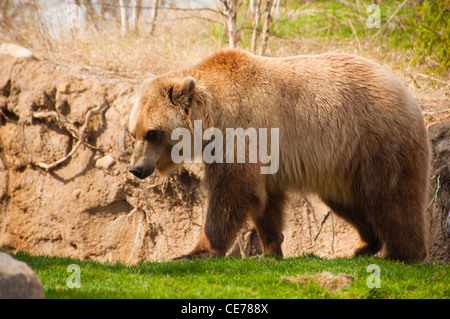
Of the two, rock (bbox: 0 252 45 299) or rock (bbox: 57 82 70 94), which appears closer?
rock (bbox: 0 252 45 299)

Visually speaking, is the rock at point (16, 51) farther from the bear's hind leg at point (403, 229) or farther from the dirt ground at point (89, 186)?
the bear's hind leg at point (403, 229)

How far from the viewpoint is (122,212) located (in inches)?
321

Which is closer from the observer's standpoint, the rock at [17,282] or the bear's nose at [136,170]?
the rock at [17,282]

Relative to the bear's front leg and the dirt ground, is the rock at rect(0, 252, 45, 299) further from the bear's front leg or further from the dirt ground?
the dirt ground

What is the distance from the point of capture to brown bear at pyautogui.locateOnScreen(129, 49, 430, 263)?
5.37 m

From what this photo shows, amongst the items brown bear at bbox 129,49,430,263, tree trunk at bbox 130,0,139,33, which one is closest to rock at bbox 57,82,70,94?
brown bear at bbox 129,49,430,263

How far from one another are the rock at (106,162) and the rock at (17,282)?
14.7 feet

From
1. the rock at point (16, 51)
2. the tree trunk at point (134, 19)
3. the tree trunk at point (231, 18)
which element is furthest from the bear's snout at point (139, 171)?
the tree trunk at point (134, 19)

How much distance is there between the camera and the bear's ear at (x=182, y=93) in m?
5.30

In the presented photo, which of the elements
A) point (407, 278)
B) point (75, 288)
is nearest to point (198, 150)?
point (75, 288)

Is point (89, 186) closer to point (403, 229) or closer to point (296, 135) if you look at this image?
point (296, 135)

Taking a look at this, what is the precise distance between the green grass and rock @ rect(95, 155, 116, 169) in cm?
245

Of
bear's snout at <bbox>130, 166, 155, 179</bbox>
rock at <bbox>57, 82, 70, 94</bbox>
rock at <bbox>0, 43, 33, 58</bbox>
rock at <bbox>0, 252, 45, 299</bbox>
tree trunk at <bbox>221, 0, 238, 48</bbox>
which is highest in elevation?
tree trunk at <bbox>221, 0, 238, 48</bbox>

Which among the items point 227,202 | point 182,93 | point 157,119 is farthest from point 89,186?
point 227,202
